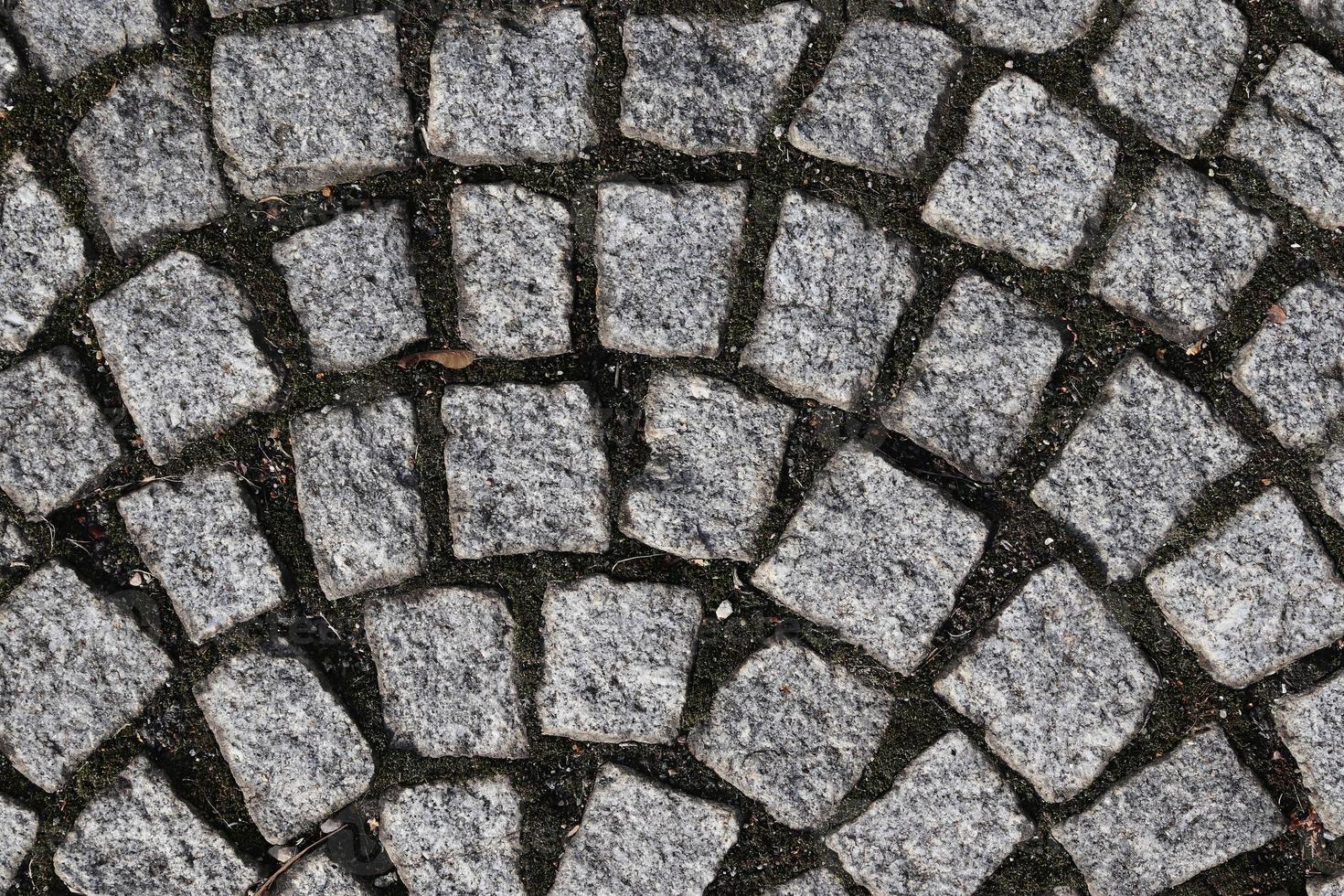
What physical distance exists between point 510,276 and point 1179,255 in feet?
5.59

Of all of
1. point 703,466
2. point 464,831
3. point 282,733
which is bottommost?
point 464,831

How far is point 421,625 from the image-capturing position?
2.41m

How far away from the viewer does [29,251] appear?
2.40 m

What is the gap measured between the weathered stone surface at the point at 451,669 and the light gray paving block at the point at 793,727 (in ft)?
1.64

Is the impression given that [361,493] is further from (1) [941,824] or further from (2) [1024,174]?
(2) [1024,174]

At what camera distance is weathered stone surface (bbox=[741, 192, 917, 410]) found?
238cm

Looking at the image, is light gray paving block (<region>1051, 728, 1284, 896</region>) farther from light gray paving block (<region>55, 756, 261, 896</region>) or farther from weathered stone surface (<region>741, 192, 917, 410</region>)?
light gray paving block (<region>55, 756, 261, 896</region>)

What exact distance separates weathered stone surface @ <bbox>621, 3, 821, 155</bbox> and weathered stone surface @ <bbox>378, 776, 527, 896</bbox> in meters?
1.72

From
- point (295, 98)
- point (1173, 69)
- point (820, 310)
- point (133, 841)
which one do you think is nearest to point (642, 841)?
point (133, 841)

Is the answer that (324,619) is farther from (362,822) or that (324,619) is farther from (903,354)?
(903,354)

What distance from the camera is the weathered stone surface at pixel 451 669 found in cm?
241

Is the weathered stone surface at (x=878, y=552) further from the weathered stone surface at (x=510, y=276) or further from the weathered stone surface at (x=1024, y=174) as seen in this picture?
the weathered stone surface at (x=510, y=276)

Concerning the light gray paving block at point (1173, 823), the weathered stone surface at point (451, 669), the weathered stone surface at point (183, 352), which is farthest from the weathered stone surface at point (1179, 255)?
the weathered stone surface at point (183, 352)

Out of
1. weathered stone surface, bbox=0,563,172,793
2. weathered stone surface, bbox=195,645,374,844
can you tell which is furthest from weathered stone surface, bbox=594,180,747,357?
weathered stone surface, bbox=0,563,172,793
